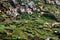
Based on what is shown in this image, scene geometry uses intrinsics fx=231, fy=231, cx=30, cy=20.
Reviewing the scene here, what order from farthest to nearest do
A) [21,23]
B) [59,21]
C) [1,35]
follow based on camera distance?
[59,21], [21,23], [1,35]

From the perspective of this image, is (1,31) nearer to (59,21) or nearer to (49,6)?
(59,21)

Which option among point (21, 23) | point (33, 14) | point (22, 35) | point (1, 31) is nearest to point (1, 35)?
point (1, 31)

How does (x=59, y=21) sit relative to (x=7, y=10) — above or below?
below

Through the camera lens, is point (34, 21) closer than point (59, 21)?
Yes

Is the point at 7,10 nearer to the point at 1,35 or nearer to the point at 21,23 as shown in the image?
the point at 21,23

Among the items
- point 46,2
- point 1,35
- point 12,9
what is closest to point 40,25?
point 12,9

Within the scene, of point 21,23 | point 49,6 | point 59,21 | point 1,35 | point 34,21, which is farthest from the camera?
point 49,6
